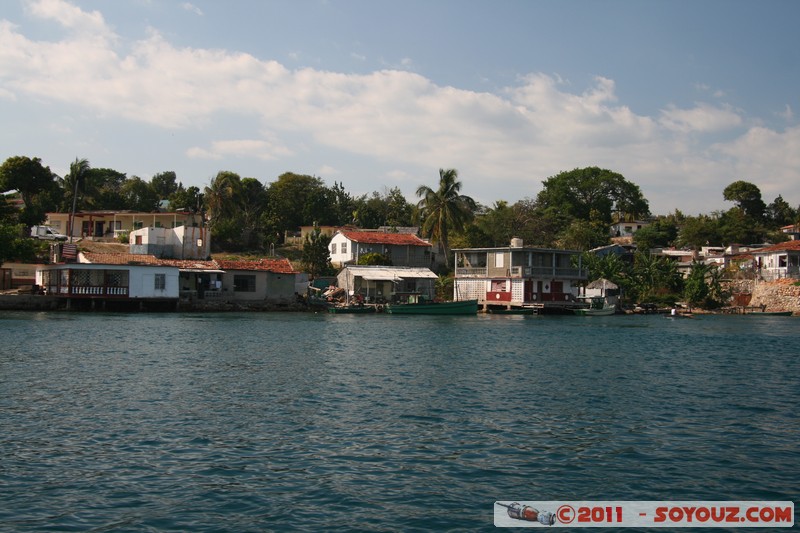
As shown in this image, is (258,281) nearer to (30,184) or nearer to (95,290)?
(95,290)

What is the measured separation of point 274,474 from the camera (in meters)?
13.4

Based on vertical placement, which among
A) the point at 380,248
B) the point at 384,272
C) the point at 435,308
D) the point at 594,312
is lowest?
the point at 594,312

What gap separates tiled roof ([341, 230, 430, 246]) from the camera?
250 feet

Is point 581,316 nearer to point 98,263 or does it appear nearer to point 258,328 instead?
point 258,328

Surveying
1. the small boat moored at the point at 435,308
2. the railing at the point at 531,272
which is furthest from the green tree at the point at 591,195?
the small boat moored at the point at 435,308

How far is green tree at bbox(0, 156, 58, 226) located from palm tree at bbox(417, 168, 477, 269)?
41495 millimetres

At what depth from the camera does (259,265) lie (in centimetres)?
6475

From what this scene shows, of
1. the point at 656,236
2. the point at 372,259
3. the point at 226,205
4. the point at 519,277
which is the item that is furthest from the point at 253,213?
the point at 656,236

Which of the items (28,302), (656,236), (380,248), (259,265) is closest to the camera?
(28,302)

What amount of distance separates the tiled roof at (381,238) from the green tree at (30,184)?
109 feet

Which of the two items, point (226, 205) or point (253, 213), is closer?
point (226, 205)

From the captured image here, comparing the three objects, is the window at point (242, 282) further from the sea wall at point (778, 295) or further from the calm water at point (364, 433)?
the sea wall at point (778, 295)

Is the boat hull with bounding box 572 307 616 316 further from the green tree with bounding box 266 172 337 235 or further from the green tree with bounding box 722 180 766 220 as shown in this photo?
the green tree with bounding box 722 180 766 220

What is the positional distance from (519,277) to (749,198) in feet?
212
